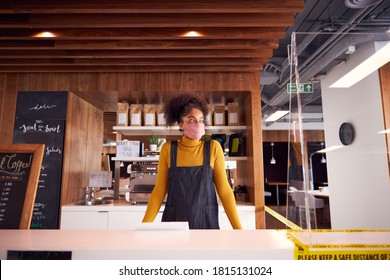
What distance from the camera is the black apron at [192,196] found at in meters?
1.88

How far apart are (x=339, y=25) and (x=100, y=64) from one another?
3.03 meters

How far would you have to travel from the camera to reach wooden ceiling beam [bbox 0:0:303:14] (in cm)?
218

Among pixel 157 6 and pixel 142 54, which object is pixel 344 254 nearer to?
pixel 157 6

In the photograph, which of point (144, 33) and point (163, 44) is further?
point (163, 44)

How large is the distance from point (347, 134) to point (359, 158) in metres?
0.11

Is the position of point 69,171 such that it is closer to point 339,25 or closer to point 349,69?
point 349,69

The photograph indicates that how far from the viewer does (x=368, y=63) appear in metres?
1.00

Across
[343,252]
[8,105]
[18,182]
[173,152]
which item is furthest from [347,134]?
[8,105]

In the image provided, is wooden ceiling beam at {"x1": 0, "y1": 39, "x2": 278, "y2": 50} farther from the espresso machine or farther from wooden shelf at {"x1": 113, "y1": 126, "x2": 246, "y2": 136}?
the espresso machine

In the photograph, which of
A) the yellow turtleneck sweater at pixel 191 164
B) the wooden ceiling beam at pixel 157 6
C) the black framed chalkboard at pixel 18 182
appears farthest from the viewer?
the wooden ceiling beam at pixel 157 6

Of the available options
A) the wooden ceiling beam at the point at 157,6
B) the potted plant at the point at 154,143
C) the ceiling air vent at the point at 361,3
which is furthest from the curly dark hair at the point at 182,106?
the ceiling air vent at the point at 361,3

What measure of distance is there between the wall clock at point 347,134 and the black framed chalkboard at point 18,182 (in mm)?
1410

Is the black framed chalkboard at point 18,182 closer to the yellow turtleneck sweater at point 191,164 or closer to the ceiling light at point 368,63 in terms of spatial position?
the yellow turtleneck sweater at point 191,164

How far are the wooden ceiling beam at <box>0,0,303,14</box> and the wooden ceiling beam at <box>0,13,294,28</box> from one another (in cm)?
16
